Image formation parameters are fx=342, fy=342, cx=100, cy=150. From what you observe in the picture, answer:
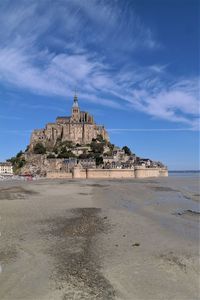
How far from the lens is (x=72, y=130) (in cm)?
9300

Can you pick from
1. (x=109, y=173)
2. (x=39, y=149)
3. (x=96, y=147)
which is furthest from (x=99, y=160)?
(x=39, y=149)

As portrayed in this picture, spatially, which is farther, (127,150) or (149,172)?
(127,150)

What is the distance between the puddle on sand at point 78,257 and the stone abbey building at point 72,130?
267ft

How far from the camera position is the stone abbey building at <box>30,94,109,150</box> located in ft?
305

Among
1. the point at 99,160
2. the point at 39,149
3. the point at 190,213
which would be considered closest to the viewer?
the point at 190,213

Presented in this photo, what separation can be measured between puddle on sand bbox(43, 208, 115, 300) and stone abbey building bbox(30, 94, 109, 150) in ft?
267

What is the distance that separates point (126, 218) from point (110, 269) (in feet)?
20.4

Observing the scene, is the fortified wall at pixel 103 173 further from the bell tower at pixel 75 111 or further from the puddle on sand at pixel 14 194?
the puddle on sand at pixel 14 194

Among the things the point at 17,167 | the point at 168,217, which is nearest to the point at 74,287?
the point at 168,217

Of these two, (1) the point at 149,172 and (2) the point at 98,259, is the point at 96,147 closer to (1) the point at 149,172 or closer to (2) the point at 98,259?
(1) the point at 149,172

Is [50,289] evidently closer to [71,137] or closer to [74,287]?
[74,287]

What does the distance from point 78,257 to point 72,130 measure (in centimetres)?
8666

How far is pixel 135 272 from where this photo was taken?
6.04m

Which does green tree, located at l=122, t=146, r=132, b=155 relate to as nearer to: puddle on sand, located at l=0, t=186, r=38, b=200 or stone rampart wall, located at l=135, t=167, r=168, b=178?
stone rampart wall, located at l=135, t=167, r=168, b=178
